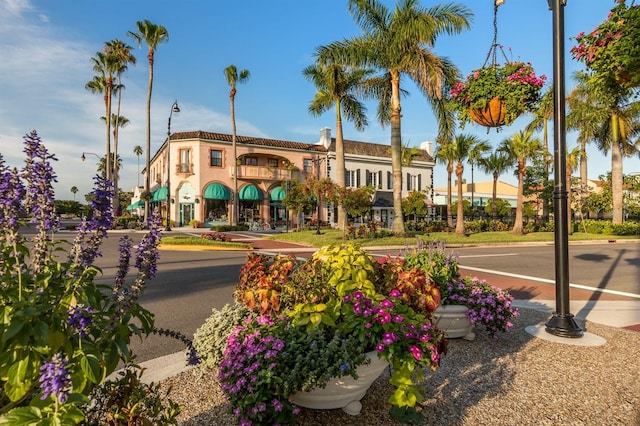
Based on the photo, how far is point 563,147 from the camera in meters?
4.82

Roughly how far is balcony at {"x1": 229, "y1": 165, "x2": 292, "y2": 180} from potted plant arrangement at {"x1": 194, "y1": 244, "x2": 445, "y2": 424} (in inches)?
1290

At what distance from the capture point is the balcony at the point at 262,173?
116ft

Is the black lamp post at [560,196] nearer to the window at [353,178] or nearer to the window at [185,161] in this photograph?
the window at [185,161]

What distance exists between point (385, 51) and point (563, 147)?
589 inches

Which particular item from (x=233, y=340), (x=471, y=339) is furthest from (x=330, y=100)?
(x=233, y=340)

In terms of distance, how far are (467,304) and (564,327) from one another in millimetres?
1386

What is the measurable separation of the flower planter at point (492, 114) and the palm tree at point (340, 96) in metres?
16.8

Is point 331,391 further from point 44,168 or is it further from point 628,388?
point 628,388

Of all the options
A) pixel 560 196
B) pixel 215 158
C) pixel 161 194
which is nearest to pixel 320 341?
pixel 560 196

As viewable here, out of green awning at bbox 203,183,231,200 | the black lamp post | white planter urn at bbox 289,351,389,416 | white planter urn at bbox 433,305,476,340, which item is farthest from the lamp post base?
green awning at bbox 203,183,231,200

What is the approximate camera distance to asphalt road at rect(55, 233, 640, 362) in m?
5.54

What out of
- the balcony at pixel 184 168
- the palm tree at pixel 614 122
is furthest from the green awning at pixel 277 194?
the palm tree at pixel 614 122

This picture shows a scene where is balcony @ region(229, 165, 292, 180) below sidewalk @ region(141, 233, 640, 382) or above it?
above

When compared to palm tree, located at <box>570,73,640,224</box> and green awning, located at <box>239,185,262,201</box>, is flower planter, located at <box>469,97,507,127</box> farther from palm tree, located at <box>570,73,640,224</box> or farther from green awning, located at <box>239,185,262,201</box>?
green awning, located at <box>239,185,262,201</box>
